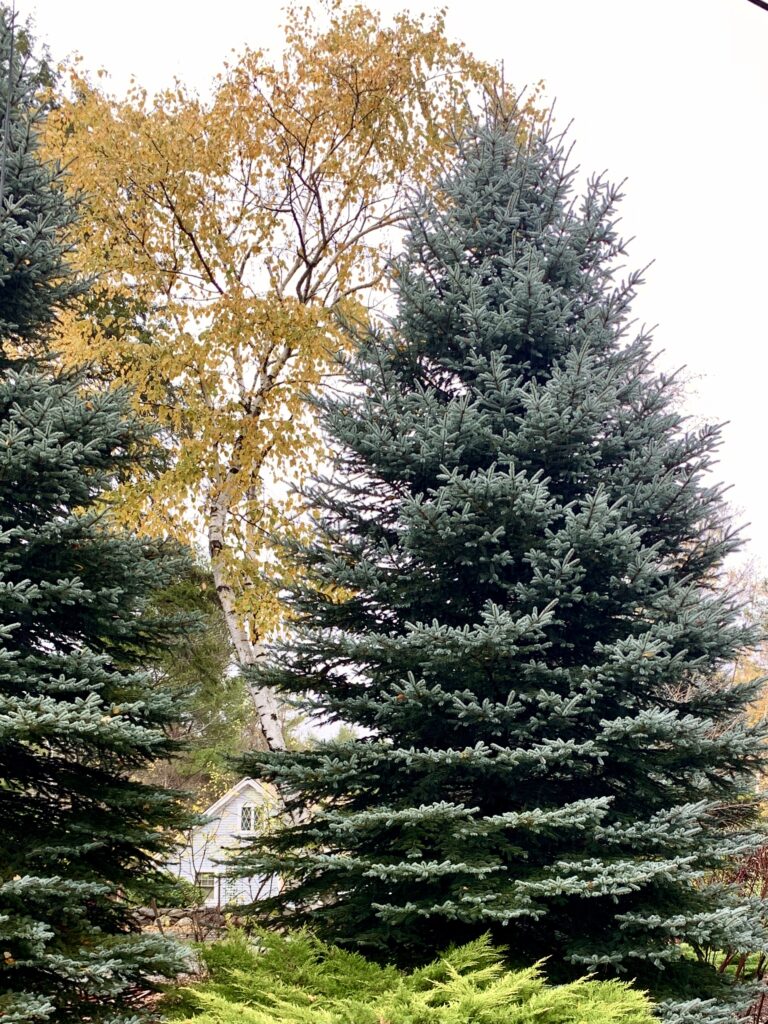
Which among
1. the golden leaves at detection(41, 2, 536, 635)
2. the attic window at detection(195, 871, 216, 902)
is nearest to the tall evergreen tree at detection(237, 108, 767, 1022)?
the attic window at detection(195, 871, 216, 902)

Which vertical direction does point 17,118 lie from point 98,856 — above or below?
above

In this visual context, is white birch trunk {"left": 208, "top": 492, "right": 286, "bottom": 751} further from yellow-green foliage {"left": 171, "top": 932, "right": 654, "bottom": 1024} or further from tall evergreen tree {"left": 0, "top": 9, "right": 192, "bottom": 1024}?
yellow-green foliage {"left": 171, "top": 932, "right": 654, "bottom": 1024}

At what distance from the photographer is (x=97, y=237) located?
859 centimetres

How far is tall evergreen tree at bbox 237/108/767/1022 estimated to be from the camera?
3930 millimetres

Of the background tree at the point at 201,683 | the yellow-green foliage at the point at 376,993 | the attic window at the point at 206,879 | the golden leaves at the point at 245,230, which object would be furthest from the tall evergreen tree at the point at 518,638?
A: the golden leaves at the point at 245,230

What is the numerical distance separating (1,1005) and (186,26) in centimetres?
973

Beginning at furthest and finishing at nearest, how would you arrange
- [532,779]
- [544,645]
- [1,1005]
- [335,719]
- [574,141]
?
[574,141]
[335,719]
[532,779]
[544,645]
[1,1005]

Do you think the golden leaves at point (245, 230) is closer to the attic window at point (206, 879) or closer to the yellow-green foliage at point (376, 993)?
the attic window at point (206, 879)

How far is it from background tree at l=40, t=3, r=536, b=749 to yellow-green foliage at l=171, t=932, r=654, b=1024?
4.00 meters

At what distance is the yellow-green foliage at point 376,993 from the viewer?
2.89 meters

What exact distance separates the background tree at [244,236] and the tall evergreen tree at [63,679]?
10.1 feet

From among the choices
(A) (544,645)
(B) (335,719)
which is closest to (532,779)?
(A) (544,645)

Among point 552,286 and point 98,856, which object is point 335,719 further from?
point 552,286

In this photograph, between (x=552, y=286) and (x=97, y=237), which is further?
(x=97, y=237)
